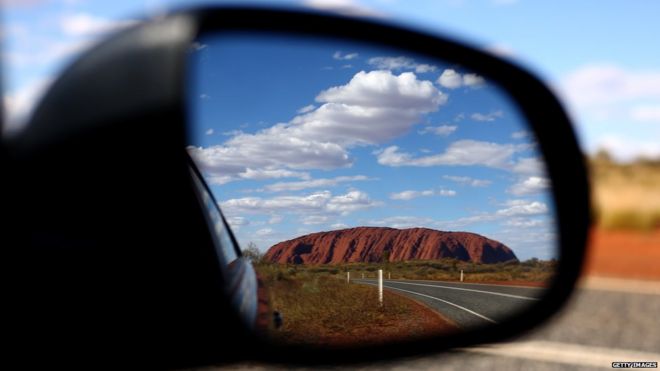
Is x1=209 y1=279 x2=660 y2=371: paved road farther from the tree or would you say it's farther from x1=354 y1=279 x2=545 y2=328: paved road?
the tree

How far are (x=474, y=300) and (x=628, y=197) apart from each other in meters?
26.0

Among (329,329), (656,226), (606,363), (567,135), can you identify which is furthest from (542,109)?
(656,226)

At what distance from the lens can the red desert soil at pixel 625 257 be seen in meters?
12.2

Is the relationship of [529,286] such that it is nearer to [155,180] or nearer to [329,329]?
[329,329]

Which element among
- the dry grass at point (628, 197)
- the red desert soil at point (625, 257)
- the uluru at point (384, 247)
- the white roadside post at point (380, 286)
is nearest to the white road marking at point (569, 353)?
the red desert soil at point (625, 257)

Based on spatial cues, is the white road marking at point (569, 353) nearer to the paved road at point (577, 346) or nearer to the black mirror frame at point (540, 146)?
the paved road at point (577, 346)

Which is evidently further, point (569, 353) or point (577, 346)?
point (577, 346)

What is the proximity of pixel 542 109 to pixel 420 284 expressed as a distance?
0.59 m

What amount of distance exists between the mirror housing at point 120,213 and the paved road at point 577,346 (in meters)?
3.62

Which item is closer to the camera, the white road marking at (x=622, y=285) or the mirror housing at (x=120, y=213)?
the mirror housing at (x=120, y=213)

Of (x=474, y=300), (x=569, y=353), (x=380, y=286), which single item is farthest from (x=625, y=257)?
(x=380, y=286)

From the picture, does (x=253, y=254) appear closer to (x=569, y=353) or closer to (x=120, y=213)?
(x=120, y=213)

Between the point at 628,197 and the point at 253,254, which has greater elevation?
the point at 628,197

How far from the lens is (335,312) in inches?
66.9
